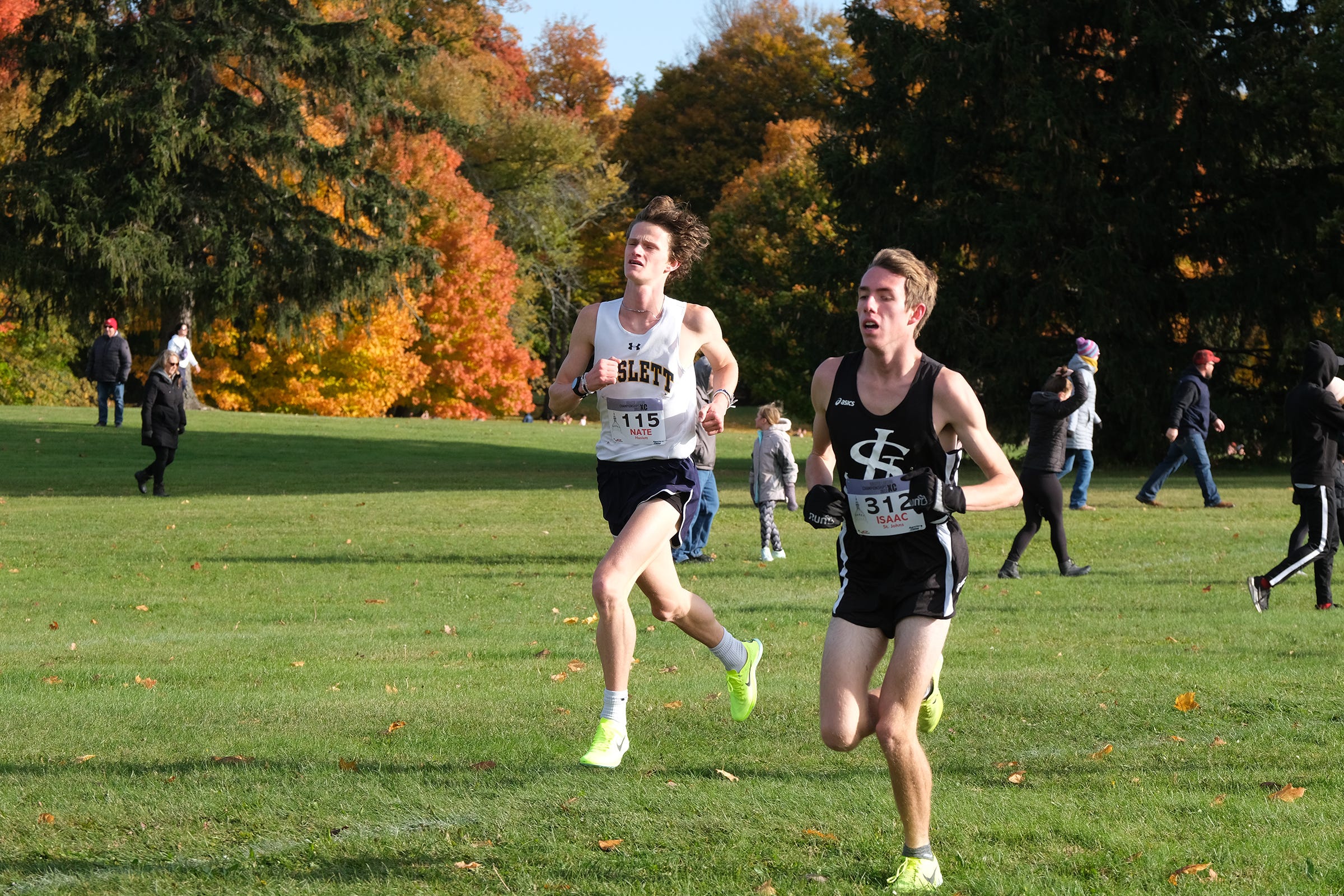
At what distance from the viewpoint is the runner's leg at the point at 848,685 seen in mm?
4863

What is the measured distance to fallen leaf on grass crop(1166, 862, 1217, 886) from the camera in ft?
15.9

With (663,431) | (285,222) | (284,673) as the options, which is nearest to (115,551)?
(284,673)

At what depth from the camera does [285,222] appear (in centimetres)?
4031

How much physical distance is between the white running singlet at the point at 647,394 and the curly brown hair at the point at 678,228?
334mm

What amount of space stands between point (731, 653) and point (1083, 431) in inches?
524

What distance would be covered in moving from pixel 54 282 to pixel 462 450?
1309cm

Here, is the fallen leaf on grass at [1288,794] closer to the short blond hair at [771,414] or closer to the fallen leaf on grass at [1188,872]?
the fallen leaf on grass at [1188,872]

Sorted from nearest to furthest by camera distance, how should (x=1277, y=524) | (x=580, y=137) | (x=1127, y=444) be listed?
(x=1277, y=524) < (x=1127, y=444) < (x=580, y=137)

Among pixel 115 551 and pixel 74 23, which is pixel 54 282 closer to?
pixel 74 23

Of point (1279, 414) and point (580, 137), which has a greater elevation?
point (580, 137)

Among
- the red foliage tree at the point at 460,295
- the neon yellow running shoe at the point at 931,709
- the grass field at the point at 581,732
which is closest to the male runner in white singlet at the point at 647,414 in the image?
the grass field at the point at 581,732

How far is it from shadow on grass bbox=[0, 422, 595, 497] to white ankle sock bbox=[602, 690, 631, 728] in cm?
1727

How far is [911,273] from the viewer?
4.98 meters

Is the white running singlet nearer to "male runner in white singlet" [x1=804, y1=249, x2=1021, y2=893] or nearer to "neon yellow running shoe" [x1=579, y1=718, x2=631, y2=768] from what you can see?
"neon yellow running shoe" [x1=579, y1=718, x2=631, y2=768]
